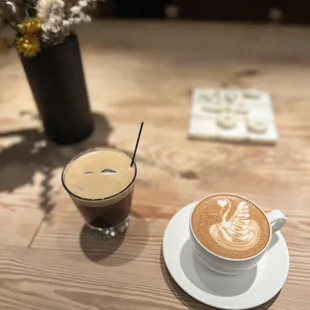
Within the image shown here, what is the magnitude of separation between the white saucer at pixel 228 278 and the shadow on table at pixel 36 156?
0.32 metres

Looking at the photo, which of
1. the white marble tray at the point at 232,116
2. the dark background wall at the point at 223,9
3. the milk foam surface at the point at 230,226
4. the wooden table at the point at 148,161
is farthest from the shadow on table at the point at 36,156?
the dark background wall at the point at 223,9

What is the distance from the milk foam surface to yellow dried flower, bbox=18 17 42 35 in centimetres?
49

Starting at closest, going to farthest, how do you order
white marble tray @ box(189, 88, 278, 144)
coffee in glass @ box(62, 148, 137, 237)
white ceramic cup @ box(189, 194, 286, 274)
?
white ceramic cup @ box(189, 194, 286, 274) < coffee in glass @ box(62, 148, 137, 237) < white marble tray @ box(189, 88, 278, 144)

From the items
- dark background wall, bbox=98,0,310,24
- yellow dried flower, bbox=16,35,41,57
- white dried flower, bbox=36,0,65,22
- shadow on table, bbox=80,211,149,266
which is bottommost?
dark background wall, bbox=98,0,310,24

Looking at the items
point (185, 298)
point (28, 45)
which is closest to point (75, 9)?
point (28, 45)

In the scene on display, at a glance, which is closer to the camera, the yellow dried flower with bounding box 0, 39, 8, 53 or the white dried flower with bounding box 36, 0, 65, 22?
the white dried flower with bounding box 36, 0, 65, 22

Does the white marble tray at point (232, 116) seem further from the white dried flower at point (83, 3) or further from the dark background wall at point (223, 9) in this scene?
the dark background wall at point (223, 9)

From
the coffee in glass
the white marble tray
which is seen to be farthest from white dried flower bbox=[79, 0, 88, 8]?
the white marble tray

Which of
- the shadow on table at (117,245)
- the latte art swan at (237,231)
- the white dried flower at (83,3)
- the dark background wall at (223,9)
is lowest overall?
the dark background wall at (223,9)

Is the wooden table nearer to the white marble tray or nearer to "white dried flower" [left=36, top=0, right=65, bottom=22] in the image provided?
the white marble tray

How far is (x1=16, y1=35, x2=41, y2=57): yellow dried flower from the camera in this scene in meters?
Result: 0.81

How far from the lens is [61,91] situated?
0.94m

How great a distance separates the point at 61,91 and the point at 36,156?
19cm

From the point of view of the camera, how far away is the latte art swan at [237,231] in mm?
655
